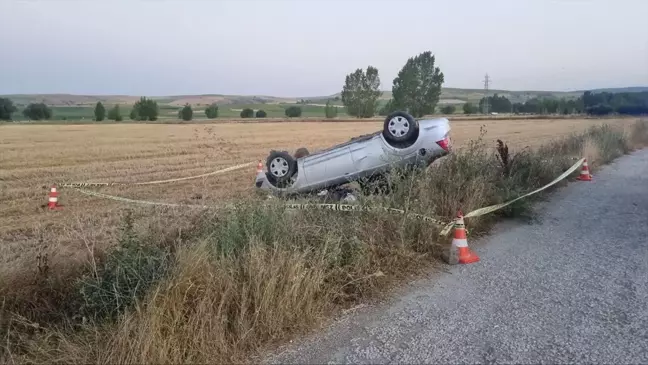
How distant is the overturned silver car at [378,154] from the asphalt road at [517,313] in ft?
8.83

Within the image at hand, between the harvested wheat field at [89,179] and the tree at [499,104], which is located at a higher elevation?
the tree at [499,104]

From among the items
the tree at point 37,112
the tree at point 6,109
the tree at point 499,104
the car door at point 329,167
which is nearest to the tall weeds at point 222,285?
the car door at point 329,167

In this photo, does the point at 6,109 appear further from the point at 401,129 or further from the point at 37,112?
the point at 401,129

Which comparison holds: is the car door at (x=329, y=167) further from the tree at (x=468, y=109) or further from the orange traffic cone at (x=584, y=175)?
the tree at (x=468, y=109)

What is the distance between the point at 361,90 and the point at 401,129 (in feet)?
278

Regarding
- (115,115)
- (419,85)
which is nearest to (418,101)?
(419,85)

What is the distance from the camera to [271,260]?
4.27 m

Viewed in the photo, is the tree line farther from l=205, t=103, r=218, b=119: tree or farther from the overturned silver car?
the overturned silver car

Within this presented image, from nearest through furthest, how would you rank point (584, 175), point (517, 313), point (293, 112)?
point (517, 313) → point (584, 175) → point (293, 112)

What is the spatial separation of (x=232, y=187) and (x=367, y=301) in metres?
8.62

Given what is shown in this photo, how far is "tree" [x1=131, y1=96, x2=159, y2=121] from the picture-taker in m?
66.2

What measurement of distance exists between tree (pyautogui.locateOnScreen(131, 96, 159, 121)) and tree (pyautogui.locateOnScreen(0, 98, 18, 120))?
14051 millimetres

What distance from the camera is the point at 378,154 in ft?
32.0

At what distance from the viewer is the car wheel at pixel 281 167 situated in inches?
418
